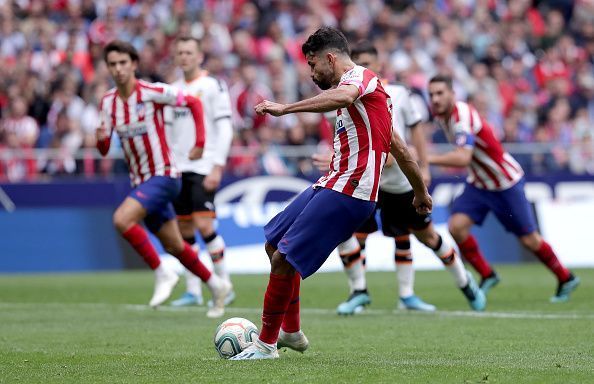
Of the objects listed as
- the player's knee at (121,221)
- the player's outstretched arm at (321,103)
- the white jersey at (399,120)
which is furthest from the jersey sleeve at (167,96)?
the player's outstretched arm at (321,103)

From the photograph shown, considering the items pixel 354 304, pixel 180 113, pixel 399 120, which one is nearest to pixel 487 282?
pixel 354 304

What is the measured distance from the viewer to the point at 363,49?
11.0 metres

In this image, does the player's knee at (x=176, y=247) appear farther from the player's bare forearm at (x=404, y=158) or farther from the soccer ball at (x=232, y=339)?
the player's bare forearm at (x=404, y=158)

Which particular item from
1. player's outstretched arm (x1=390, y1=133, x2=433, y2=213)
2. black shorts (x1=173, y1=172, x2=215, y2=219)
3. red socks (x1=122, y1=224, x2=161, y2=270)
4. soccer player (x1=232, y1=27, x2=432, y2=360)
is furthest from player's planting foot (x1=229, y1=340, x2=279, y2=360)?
black shorts (x1=173, y1=172, x2=215, y2=219)

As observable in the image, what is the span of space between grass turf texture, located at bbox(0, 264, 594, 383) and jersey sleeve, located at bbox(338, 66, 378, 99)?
67.2 inches

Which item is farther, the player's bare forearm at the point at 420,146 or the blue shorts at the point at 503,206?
the blue shorts at the point at 503,206

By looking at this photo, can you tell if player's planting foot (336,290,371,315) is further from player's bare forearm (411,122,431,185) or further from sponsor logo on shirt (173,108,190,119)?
sponsor logo on shirt (173,108,190,119)

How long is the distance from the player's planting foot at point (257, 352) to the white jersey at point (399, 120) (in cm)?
379

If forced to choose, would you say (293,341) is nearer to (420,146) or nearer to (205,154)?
(420,146)

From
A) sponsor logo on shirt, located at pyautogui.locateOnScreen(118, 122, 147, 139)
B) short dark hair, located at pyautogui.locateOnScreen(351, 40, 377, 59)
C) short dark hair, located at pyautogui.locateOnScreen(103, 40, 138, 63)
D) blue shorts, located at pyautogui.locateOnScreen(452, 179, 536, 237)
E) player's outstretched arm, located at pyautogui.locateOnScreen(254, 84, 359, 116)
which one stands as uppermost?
player's outstretched arm, located at pyautogui.locateOnScreen(254, 84, 359, 116)

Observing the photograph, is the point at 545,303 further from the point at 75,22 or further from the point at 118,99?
the point at 75,22

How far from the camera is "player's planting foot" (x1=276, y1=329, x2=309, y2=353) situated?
783 centimetres

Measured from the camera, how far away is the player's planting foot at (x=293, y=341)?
7832mm

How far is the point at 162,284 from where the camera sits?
1158 centimetres
